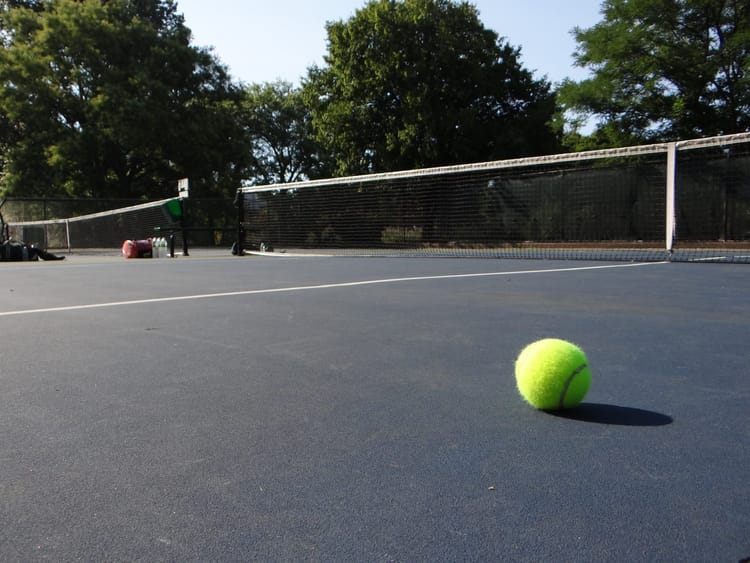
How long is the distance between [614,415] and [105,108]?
104 ft

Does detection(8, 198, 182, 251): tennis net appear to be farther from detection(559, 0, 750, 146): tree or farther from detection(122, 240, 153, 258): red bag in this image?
detection(559, 0, 750, 146): tree

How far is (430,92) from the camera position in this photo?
26547 mm

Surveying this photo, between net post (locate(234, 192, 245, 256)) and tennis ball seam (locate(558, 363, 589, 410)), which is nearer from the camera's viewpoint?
tennis ball seam (locate(558, 363, 589, 410))

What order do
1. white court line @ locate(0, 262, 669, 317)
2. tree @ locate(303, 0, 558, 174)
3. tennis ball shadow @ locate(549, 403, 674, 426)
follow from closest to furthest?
tennis ball shadow @ locate(549, 403, 674, 426), white court line @ locate(0, 262, 669, 317), tree @ locate(303, 0, 558, 174)

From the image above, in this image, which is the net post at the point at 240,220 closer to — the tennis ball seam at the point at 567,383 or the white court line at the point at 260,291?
the white court line at the point at 260,291

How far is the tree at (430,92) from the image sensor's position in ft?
87.3

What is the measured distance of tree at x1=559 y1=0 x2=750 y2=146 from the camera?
1980 centimetres

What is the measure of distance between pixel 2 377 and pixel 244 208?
1496 centimetres

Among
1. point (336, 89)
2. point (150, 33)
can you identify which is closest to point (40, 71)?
point (150, 33)

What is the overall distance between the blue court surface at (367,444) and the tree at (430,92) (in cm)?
2374

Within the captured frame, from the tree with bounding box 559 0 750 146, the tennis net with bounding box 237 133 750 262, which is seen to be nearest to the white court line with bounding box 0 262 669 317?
the tennis net with bounding box 237 133 750 262

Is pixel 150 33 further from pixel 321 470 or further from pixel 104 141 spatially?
pixel 321 470

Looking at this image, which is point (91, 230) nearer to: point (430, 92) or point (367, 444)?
point (430, 92)

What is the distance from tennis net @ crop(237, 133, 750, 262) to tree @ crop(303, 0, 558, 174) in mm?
5399
